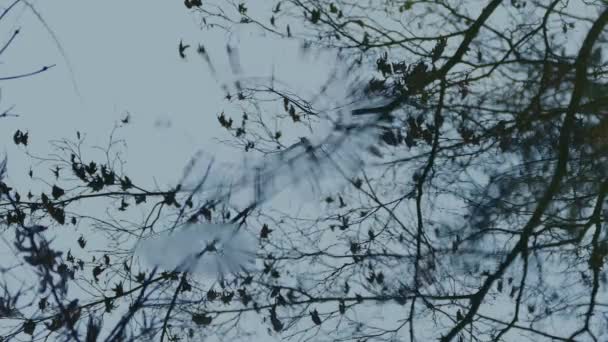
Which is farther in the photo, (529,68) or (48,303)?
(529,68)

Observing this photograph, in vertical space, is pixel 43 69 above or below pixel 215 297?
below

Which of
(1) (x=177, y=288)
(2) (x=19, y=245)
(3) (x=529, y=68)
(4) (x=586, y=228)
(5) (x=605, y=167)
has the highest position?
(3) (x=529, y=68)

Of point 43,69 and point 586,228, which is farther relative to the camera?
point 586,228

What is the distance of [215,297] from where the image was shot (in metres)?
4.66

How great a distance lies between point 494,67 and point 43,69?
152 inches

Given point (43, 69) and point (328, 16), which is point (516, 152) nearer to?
point (328, 16)

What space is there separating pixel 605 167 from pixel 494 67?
123 centimetres

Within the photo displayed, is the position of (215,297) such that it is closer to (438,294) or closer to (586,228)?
(438,294)

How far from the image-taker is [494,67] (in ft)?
16.6

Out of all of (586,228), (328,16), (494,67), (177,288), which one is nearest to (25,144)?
(177,288)

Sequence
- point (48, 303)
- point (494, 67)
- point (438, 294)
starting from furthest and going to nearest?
point (494, 67) < point (438, 294) < point (48, 303)

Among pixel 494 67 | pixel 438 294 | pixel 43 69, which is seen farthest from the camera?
pixel 494 67

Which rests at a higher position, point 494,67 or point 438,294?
point 494,67

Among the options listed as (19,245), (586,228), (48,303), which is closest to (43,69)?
(19,245)
